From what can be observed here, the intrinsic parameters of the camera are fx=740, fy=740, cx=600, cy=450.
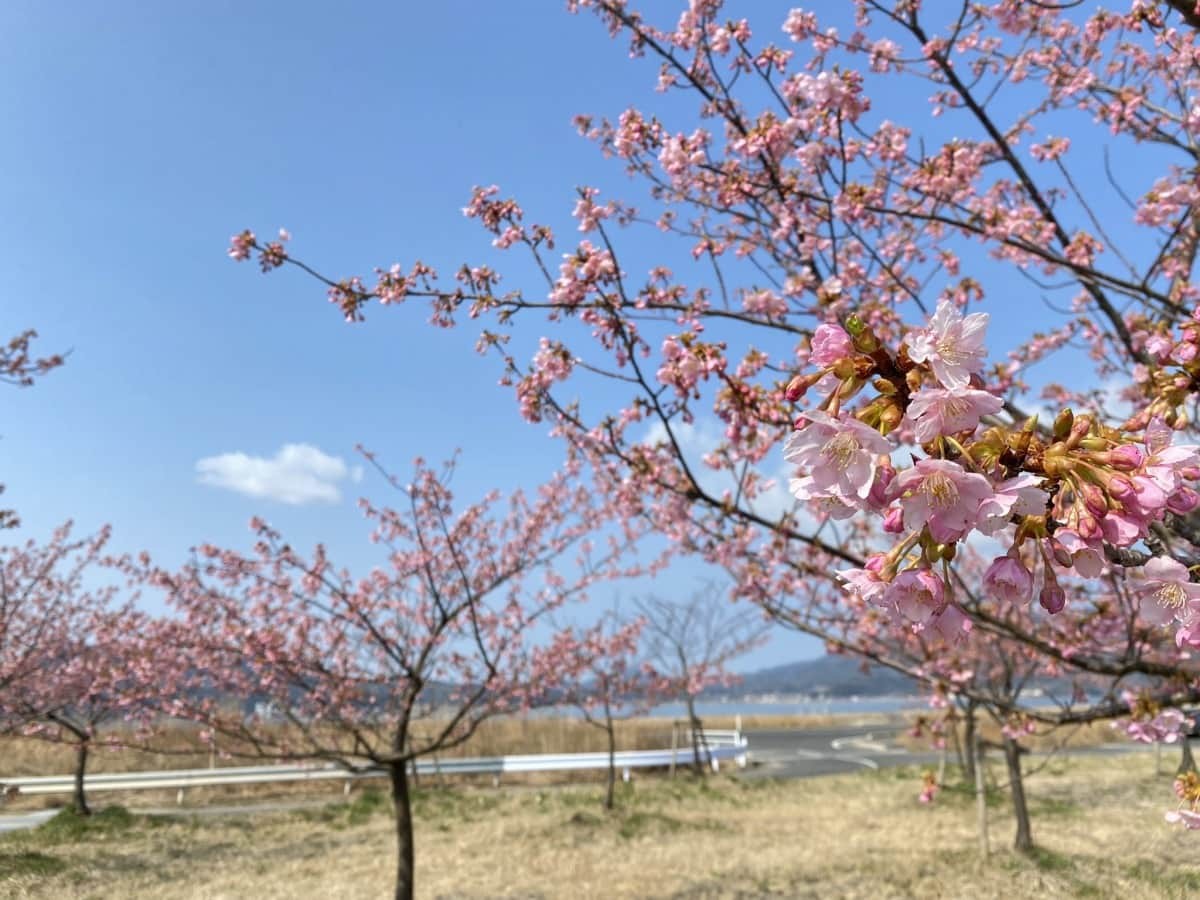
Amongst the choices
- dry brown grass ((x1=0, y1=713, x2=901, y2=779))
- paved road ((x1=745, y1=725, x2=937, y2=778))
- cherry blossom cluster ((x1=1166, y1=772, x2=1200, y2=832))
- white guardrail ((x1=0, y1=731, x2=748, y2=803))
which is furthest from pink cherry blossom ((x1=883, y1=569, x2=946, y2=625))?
paved road ((x1=745, y1=725, x2=937, y2=778))

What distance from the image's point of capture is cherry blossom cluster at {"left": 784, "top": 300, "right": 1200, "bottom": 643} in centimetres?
79

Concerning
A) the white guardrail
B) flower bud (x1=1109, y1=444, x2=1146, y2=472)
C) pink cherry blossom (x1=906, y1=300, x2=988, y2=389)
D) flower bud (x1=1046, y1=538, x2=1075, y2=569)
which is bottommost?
the white guardrail

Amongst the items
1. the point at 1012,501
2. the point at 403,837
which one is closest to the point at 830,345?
the point at 1012,501

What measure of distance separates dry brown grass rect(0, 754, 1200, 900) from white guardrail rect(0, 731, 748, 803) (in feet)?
7.29

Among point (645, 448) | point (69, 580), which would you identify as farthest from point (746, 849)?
point (69, 580)

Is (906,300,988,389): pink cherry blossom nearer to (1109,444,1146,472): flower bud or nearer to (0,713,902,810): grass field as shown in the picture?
(1109,444,1146,472): flower bud

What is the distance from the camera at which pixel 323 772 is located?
1407 cm

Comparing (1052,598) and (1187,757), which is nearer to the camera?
(1052,598)

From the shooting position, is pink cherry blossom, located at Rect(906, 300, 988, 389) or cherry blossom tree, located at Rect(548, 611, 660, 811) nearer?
pink cherry blossom, located at Rect(906, 300, 988, 389)

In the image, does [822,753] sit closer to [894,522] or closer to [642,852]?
[642,852]

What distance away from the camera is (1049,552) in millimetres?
875

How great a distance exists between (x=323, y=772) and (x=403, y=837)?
32.5 ft

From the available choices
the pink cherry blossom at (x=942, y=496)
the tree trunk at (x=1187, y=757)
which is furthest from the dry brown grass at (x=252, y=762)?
the pink cherry blossom at (x=942, y=496)

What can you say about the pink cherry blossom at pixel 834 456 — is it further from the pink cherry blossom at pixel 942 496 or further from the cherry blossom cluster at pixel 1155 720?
the cherry blossom cluster at pixel 1155 720
